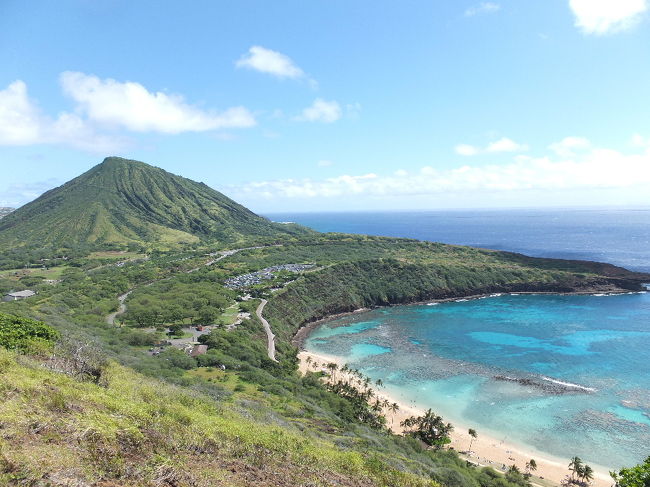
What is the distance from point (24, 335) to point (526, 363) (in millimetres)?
77796

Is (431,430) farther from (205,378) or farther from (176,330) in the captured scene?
(176,330)

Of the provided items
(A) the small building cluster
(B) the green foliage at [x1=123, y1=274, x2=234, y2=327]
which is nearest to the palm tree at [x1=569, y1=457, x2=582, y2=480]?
(B) the green foliage at [x1=123, y1=274, x2=234, y2=327]

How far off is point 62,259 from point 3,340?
14284 cm

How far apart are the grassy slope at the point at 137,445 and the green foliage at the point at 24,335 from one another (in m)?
5.80

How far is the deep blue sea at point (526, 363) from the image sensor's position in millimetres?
48656

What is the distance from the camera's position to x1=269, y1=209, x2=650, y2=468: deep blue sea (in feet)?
160

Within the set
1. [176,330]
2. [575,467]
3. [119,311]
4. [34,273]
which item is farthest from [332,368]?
[34,273]

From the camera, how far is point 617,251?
624ft

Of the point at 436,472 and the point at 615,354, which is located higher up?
the point at 436,472

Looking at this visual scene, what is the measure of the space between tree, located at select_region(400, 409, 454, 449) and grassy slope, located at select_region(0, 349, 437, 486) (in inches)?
938

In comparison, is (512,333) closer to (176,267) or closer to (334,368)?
(334,368)

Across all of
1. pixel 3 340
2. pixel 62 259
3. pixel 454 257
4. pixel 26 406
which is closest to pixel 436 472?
pixel 26 406

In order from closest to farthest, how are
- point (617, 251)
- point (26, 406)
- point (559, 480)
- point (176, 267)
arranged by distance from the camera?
point (26, 406) → point (559, 480) → point (176, 267) → point (617, 251)

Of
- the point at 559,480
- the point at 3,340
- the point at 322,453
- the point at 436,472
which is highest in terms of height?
the point at 3,340
